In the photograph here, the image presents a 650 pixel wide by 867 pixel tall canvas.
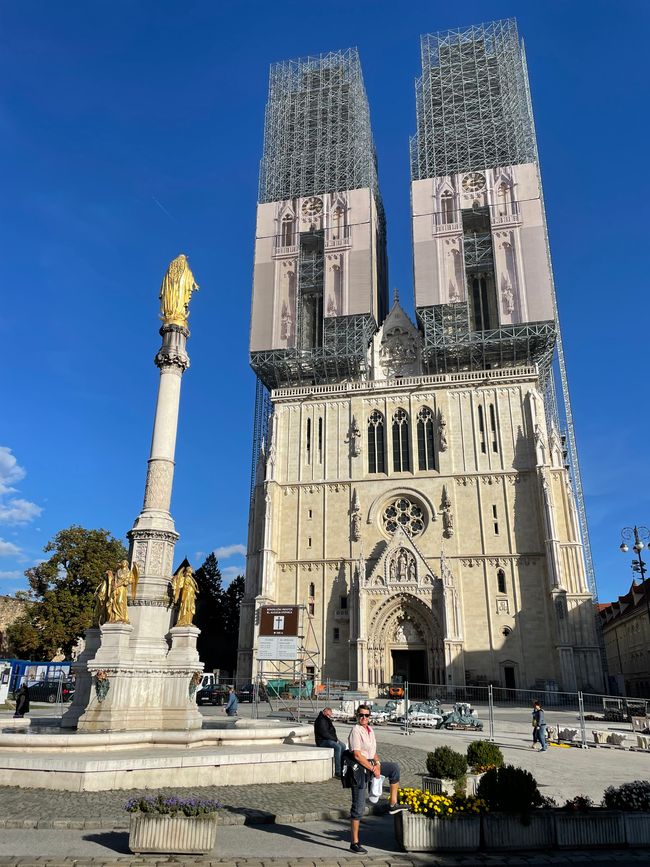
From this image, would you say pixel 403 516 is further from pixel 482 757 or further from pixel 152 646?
pixel 482 757

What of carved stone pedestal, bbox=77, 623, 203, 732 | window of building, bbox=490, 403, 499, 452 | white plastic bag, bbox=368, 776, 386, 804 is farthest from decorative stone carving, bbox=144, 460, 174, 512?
window of building, bbox=490, 403, 499, 452

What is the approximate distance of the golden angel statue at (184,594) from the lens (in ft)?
49.2

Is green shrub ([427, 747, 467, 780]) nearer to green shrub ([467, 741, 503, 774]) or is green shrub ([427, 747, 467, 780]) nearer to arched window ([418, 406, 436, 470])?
green shrub ([467, 741, 503, 774])

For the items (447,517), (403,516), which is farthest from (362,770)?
(403,516)

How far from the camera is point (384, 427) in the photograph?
4244 centimetres

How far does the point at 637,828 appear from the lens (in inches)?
284

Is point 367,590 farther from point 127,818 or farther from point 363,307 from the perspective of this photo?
point 127,818

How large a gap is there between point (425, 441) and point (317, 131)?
95.6 feet

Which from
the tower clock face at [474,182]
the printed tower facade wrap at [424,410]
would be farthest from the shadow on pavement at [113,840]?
the tower clock face at [474,182]

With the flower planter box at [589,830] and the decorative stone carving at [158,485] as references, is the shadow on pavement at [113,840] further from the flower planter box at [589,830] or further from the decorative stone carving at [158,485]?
the decorative stone carving at [158,485]

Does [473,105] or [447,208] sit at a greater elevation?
[473,105]

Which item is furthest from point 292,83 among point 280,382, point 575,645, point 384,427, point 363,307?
point 575,645

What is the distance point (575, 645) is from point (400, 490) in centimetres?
1330

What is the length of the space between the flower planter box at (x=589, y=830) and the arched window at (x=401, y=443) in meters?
34.1
